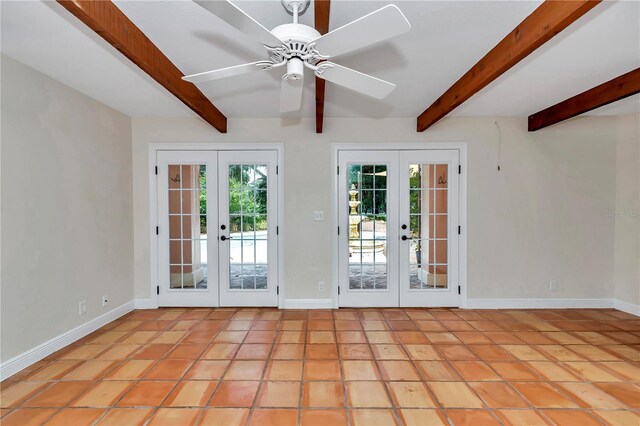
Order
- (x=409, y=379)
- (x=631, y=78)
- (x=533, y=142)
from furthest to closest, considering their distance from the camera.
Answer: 1. (x=533, y=142)
2. (x=631, y=78)
3. (x=409, y=379)

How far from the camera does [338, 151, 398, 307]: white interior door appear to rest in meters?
3.98

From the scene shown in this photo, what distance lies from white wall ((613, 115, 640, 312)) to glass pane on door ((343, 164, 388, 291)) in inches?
111

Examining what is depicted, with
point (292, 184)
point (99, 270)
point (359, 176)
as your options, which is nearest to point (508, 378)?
point (359, 176)

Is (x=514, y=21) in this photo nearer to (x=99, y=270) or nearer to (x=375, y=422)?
(x=375, y=422)

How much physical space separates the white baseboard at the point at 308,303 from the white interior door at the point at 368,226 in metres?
0.17

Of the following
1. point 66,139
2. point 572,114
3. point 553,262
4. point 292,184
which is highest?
point 572,114

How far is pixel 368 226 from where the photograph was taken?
4020 millimetres

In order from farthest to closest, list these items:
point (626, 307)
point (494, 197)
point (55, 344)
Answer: point (494, 197) → point (626, 307) → point (55, 344)

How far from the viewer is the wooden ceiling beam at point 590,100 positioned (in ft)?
8.95

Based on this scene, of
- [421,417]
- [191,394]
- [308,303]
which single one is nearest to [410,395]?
[421,417]

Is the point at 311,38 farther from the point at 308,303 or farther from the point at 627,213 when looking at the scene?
the point at 627,213

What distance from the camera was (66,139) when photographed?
9.72ft

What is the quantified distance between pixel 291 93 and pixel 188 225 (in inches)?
96.8

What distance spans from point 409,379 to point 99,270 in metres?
3.22
